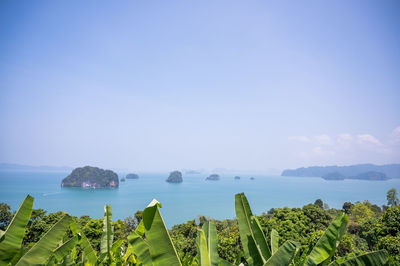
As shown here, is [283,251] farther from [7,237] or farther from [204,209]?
[204,209]

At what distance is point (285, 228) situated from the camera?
64.1ft

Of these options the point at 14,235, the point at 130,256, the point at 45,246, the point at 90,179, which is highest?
the point at 14,235

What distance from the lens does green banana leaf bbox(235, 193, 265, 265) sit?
176 cm

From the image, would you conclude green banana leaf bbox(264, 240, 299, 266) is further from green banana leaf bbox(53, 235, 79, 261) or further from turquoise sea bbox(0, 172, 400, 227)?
turquoise sea bbox(0, 172, 400, 227)

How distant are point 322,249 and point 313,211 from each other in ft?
88.1

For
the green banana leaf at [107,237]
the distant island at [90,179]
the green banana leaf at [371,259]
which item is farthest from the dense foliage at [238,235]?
the distant island at [90,179]

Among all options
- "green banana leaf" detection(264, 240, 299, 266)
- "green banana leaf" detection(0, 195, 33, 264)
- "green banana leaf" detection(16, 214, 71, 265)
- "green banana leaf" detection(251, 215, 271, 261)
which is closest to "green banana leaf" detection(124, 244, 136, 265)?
"green banana leaf" detection(16, 214, 71, 265)

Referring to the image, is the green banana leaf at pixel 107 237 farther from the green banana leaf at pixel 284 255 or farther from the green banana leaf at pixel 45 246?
the green banana leaf at pixel 284 255

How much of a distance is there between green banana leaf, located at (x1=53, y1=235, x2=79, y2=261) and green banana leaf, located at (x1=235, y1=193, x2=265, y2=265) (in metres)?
1.45

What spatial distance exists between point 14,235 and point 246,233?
1.92m

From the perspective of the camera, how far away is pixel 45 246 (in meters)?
1.80

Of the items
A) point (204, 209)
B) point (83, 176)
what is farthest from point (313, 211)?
Answer: point (83, 176)

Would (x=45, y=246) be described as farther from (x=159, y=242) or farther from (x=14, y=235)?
(x=159, y=242)

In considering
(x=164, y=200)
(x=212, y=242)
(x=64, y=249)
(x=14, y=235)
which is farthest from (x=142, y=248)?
(x=164, y=200)
